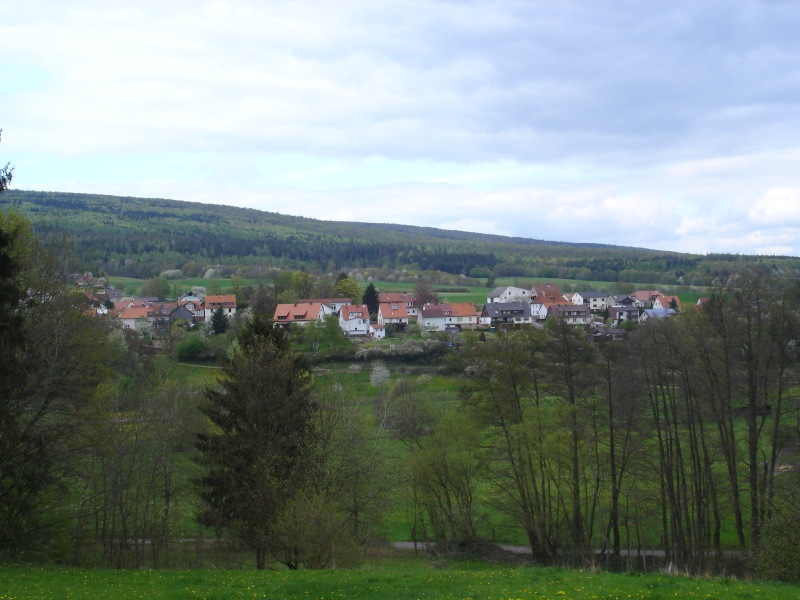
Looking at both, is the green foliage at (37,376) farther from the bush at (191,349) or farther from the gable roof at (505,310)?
the gable roof at (505,310)

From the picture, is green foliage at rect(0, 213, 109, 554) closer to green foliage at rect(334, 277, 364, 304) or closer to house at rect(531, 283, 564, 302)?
green foliage at rect(334, 277, 364, 304)

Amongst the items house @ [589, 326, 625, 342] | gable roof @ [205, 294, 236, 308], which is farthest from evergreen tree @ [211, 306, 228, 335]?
house @ [589, 326, 625, 342]

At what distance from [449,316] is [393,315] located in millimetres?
7901

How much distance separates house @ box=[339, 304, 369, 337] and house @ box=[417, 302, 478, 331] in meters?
7.96

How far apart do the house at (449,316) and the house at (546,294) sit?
599 inches

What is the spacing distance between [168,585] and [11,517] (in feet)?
22.1

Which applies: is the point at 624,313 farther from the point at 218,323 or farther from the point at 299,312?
the point at 218,323

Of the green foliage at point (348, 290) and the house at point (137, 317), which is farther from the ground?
the green foliage at point (348, 290)

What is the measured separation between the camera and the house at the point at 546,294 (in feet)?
354

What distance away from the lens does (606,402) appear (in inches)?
986

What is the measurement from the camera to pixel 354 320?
89.9 m

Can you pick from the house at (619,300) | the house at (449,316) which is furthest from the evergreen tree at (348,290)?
the house at (619,300)

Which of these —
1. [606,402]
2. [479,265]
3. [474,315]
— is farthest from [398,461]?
[479,265]

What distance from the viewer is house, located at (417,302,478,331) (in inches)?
3696
